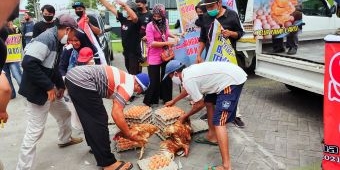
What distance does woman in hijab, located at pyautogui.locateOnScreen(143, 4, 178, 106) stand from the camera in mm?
5562

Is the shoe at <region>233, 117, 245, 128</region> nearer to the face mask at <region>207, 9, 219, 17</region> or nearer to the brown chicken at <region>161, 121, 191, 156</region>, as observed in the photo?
the brown chicken at <region>161, 121, 191, 156</region>

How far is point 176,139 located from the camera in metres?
4.06

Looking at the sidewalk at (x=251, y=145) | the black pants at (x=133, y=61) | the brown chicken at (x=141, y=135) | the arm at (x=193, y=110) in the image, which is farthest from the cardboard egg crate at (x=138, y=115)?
the black pants at (x=133, y=61)

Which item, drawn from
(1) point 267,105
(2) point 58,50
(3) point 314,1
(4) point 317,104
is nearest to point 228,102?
(2) point 58,50

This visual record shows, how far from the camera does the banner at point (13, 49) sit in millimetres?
6875

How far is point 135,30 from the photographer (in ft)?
20.5

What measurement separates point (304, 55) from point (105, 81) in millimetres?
3395

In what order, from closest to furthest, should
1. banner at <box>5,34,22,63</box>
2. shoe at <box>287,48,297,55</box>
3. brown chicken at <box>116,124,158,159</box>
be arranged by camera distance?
brown chicken at <box>116,124,158,159</box> < shoe at <box>287,48,297,55</box> < banner at <box>5,34,22,63</box>

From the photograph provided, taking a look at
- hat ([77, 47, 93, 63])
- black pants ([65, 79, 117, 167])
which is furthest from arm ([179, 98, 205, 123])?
hat ([77, 47, 93, 63])

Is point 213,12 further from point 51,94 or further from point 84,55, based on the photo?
point 51,94

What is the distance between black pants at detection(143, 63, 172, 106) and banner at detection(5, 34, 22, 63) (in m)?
2.86

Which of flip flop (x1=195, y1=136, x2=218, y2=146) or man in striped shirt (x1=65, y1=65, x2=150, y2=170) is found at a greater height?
man in striped shirt (x1=65, y1=65, x2=150, y2=170)

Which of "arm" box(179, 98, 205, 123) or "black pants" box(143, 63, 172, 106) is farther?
"black pants" box(143, 63, 172, 106)

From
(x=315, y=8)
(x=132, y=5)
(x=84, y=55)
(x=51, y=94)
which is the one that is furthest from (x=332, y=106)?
(x=315, y=8)
